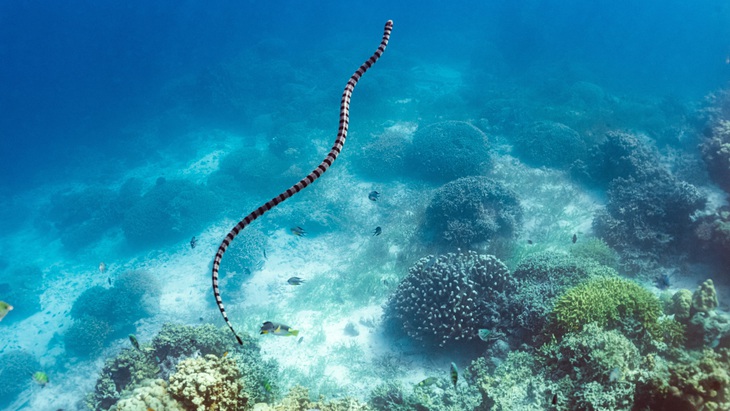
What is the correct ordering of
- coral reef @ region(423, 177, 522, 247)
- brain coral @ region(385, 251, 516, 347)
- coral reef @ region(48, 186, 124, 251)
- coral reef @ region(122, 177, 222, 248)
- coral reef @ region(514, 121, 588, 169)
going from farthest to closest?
Answer: coral reef @ region(48, 186, 124, 251) < coral reef @ region(122, 177, 222, 248) < coral reef @ region(514, 121, 588, 169) < coral reef @ region(423, 177, 522, 247) < brain coral @ region(385, 251, 516, 347)

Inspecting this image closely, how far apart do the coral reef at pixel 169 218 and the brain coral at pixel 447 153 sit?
10.00m

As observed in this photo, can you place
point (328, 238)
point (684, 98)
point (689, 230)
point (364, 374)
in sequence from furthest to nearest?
point (684, 98) < point (328, 238) < point (689, 230) < point (364, 374)

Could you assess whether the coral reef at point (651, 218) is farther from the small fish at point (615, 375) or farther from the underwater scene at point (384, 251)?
the small fish at point (615, 375)

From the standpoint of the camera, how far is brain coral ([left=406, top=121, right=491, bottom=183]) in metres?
14.4

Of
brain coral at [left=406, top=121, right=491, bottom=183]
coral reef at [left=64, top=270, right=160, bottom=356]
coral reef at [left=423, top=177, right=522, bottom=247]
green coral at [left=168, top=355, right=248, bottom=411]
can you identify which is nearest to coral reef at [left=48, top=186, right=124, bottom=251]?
coral reef at [left=64, top=270, right=160, bottom=356]

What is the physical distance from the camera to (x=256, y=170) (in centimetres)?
1858

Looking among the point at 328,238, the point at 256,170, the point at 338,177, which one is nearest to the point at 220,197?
the point at 256,170

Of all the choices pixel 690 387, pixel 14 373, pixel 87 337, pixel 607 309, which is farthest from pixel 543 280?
pixel 14 373

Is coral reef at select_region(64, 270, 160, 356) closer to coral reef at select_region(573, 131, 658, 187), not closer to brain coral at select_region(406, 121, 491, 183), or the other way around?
brain coral at select_region(406, 121, 491, 183)

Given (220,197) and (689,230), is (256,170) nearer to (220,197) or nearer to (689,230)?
(220,197)

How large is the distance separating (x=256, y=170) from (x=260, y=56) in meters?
23.8

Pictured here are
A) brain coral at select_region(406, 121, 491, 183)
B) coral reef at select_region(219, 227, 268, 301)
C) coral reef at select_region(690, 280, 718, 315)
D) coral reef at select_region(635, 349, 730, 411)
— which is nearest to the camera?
coral reef at select_region(635, 349, 730, 411)

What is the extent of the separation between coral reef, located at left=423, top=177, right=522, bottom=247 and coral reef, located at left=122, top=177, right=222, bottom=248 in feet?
37.7

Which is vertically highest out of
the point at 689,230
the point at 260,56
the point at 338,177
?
the point at 260,56
